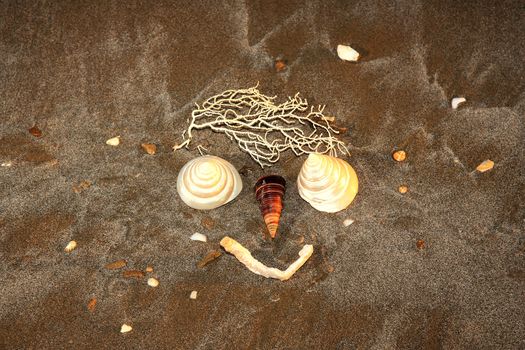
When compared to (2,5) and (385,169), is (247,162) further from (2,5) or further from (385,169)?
(2,5)

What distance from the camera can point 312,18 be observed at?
3385 millimetres

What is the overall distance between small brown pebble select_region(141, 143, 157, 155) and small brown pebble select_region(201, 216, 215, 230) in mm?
525

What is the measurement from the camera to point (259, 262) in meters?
2.68

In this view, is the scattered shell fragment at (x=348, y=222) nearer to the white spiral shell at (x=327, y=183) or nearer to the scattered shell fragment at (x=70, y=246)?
the white spiral shell at (x=327, y=183)

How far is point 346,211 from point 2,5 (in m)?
2.68

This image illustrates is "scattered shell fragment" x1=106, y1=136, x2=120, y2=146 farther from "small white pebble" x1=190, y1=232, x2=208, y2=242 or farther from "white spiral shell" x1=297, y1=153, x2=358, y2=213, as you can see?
"white spiral shell" x1=297, y1=153, x2=358, y2=213

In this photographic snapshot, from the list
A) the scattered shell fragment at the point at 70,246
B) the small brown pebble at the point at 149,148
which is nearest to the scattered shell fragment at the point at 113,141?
the small brown pebble at the point at 149,148

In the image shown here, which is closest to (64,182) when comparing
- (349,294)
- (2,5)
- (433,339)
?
(2,5)

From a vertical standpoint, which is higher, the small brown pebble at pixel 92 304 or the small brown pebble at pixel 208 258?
the small brown pebble at pixel 208 258

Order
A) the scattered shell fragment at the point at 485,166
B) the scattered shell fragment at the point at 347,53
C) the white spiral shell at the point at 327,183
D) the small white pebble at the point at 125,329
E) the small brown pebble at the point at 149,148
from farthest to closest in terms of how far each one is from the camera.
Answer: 1. the scattered shell fragment at the point at 347,53
2. the small brown pebble at the point at 149,148
3. the scattered shell fragment at the point at 485,166
4. the white spiral shell at the point at 327,183
5. the small white pebble at the point at 125,329

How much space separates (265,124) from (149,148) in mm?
705

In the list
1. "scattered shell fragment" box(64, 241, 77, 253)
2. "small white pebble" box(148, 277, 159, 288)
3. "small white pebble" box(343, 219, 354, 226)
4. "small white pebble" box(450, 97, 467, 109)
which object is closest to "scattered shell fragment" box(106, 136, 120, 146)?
"scattered shell fragment" box(64, 241, 77, 253)

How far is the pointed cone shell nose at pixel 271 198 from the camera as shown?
2.72 m

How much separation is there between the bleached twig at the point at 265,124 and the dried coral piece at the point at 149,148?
152 millimetres
